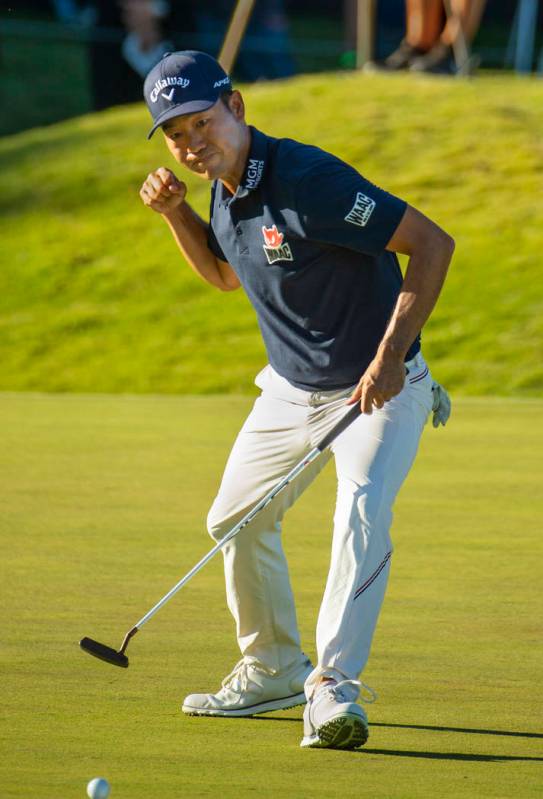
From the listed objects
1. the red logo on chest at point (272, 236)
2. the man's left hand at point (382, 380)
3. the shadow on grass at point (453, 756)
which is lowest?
the shadow on grass at point (453, 756)

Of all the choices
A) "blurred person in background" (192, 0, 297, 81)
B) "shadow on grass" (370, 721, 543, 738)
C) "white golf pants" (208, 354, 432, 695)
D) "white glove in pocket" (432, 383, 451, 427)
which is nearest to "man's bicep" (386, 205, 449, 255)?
"white golf pants" (208, 354, 432, 695)

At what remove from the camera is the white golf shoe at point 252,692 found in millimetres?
4812

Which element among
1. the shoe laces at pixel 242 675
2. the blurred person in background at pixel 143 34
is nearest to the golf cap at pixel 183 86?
the shoe laces at pixel 242 675

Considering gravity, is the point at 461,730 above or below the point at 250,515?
below

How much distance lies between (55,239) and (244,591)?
13.6m

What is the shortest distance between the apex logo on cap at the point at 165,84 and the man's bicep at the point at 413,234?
0.76 meters

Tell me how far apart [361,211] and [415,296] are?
0.30 m

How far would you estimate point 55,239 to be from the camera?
59.6 ft

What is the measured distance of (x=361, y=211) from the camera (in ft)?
14.9

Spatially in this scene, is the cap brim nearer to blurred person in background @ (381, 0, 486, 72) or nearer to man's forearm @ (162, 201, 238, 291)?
man's forearm @ (162, 201, 238, 291)

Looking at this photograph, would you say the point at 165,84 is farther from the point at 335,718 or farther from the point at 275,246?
the point at 335,718

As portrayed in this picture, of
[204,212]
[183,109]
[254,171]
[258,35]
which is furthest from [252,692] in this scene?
[258,35]

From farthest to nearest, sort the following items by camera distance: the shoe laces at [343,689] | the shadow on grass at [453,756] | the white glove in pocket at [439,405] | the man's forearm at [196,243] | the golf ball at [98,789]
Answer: the man's forearm at [196,243]
the white glove in pocket at [439,405]
the shoe laces at [343,689]
the shadow on grass at [453,756]
the golf ball at [98,789]

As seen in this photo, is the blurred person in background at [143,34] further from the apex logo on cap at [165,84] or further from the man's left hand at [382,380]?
the man's left hand at [382,380]
